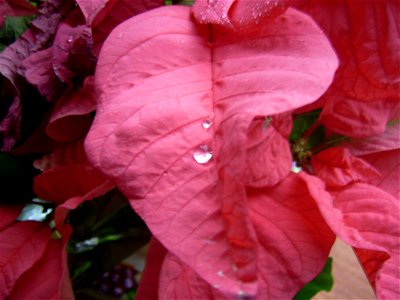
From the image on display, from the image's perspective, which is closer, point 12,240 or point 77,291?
point 12,240

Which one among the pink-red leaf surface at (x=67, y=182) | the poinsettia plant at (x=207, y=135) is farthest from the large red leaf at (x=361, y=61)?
the pink-red leaf surface at (x=67, y=182)

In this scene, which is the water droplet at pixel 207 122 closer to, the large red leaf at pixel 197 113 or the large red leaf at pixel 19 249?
the large red leaf at pixel 197 113

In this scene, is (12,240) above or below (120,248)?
above

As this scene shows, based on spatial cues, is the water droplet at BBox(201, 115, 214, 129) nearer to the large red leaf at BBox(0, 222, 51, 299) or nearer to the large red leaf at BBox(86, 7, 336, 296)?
the large red leaf at BBox(86, 7, 336, 296)

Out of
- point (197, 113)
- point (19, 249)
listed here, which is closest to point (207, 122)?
point (197, 113)

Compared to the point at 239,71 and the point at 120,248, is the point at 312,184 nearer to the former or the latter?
the point at 239,71

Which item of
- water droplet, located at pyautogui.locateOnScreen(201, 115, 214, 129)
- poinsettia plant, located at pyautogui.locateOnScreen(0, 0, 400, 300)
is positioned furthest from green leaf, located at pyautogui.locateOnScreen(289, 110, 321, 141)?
water droplet, located at pyautogui.locateOnScreen(201, 115, 214, 129)

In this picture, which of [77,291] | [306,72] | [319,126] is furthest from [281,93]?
[77,291]

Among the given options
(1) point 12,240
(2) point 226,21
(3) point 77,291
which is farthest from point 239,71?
(3) point 77,291
